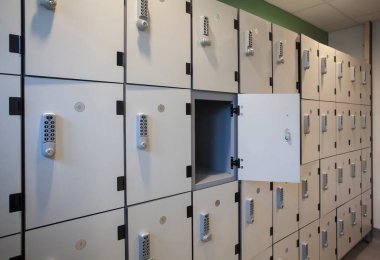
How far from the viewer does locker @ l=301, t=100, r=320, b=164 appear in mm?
2660

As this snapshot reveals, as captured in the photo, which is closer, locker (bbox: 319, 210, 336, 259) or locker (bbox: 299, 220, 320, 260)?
locker (bbox: 299, 220, 320, 260)

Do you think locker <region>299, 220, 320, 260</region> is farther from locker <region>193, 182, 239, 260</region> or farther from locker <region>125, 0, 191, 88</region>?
locker <region>125, 0, 191, 88</region>

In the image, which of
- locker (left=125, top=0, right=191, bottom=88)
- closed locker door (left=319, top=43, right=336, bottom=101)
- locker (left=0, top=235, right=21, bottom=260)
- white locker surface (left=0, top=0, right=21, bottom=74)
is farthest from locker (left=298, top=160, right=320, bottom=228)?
white locker surface (left=0, top=0, right=21, bottom=74)

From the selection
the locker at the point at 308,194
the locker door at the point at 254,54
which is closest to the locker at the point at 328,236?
the locker at the point at 308,194

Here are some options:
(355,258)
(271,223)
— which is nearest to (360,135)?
(355,258)

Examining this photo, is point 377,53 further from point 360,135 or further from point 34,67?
point 34,67

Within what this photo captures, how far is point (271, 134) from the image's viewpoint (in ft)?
6.91

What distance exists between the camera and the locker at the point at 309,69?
2.72 metres

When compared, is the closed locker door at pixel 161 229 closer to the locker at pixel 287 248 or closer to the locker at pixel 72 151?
the locker at pixel 72 151

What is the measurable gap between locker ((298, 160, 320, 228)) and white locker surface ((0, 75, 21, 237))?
2523 millimetres

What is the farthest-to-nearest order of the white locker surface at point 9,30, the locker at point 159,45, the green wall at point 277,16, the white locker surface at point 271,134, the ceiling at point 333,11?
1. the ceiling at point 333,11
2. the green wall at point 277,16
3. the white locker surface at point 271,134
4. the locker at point 159,45
5. the white locker surface at point 9,30

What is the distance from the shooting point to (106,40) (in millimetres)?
1385

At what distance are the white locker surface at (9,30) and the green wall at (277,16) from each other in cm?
213

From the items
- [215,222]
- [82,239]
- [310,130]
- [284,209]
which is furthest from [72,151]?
[310,130]
